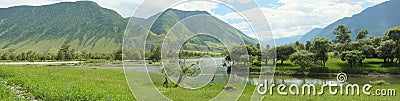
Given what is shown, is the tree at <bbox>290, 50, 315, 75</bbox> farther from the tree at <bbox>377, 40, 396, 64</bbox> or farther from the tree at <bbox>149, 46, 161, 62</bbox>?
the tree at <bbox>149, 46, 161, 62</bbox>

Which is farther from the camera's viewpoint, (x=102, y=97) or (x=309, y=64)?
(x=309, y=64)

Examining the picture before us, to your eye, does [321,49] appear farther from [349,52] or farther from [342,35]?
[342,35]

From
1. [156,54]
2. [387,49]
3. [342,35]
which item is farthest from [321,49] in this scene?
[156,54]

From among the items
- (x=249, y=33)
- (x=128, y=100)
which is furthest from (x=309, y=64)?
(x=249, y=33)

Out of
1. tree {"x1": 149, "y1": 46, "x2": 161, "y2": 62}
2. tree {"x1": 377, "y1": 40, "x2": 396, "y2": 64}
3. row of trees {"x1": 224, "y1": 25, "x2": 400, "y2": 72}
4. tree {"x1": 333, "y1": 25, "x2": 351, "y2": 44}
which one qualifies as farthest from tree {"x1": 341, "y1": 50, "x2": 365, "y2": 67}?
tree {"x1": 149, "y1": 46, "x2": 161, "y2": 62}

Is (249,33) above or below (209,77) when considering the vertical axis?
above

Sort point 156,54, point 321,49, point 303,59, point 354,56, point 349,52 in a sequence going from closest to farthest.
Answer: point 156,54 < point 303,59 < point 354,56 < point 349,52 < point 321,49

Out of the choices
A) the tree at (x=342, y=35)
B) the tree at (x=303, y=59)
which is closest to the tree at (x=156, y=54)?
the tree at (x=303, y=59)

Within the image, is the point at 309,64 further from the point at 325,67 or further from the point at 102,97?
the point at 102,97

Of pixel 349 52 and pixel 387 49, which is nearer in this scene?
pixel 387 49

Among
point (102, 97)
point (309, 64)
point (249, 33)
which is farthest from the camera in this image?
point (309, 64)

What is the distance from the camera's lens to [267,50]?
25.6ft

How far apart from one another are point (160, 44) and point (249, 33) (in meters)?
2.24

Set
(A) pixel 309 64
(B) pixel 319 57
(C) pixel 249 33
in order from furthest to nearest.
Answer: (B) pixel 319 57, (A) pixel 309 64, (C) pixel 249 33
